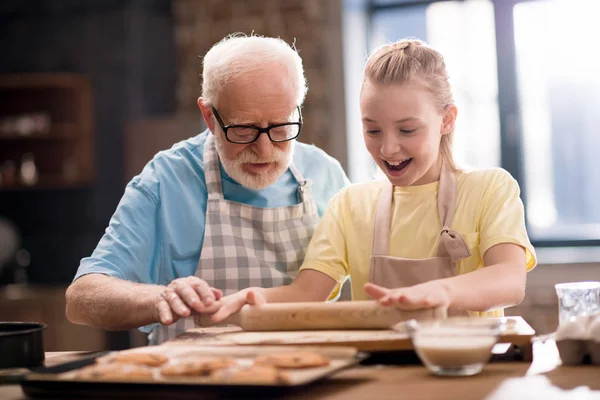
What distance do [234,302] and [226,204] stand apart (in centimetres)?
61

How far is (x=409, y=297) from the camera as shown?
142cm

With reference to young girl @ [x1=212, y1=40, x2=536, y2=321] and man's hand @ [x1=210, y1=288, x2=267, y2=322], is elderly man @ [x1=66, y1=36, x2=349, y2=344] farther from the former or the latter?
man's hand @ [x1=210, y1=288, x2=267, y2=322]

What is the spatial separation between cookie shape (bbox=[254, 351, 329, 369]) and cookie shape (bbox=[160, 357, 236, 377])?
5cm

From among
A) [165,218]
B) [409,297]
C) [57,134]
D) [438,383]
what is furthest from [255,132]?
[57,134]

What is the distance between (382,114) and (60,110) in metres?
4.12

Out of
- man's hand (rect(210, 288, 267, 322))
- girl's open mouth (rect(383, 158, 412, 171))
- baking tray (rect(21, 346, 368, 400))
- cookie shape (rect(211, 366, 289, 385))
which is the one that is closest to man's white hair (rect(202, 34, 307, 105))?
girl's open mouth (rect(383, 158, 412, 171))

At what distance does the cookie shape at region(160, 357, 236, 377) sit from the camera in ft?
3.85

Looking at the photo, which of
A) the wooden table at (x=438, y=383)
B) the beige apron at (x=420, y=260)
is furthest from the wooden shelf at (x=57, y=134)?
the wooden table at (x=438, y=383)

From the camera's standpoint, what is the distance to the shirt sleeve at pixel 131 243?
2082 mm

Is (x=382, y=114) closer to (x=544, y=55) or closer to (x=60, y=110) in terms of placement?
(x=544, y=55)

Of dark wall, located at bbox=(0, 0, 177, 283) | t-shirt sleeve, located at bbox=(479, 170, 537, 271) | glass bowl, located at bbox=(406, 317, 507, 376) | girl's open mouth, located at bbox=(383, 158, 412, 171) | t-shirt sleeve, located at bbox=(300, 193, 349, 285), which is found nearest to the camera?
glass bowl, located at bbox=(406, 317, 507, 376)

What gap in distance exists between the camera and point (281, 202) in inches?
89.2

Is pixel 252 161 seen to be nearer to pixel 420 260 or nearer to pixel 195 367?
pixel 420 260

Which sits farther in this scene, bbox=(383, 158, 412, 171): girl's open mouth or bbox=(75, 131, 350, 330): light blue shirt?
bbox=(75, 131, 350, 330): light blue shirt
